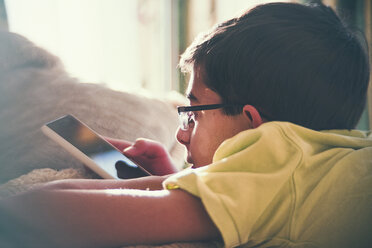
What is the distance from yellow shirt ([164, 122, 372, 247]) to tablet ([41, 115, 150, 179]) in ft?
1.00

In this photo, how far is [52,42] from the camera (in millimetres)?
1805

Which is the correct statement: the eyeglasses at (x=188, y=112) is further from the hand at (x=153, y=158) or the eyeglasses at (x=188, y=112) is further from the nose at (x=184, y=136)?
the hand at (x=153, y=158)

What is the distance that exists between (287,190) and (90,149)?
481mm

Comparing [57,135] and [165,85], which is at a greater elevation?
[57,135]

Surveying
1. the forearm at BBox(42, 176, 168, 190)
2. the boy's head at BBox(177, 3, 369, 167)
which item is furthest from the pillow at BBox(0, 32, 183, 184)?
the boy's head at BBox(177, 3, 369, 167)

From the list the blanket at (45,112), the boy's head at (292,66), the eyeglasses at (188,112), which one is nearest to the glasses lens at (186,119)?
the eyeglasses at (188,112)

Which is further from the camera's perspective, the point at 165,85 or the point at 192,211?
the point at 165,85

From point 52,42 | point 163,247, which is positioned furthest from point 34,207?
point 52,42

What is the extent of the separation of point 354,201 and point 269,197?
0.14 m

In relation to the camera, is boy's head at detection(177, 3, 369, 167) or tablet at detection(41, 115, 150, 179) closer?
boy's head at detection(177, 3, 369, 167)

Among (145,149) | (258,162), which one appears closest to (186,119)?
(145,149)

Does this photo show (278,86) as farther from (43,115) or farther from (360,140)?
(43,115)

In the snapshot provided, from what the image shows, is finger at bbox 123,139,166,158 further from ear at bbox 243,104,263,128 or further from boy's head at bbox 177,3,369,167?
ear at bbox 243,104,263,128

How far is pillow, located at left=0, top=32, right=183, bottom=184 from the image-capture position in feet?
3.03
